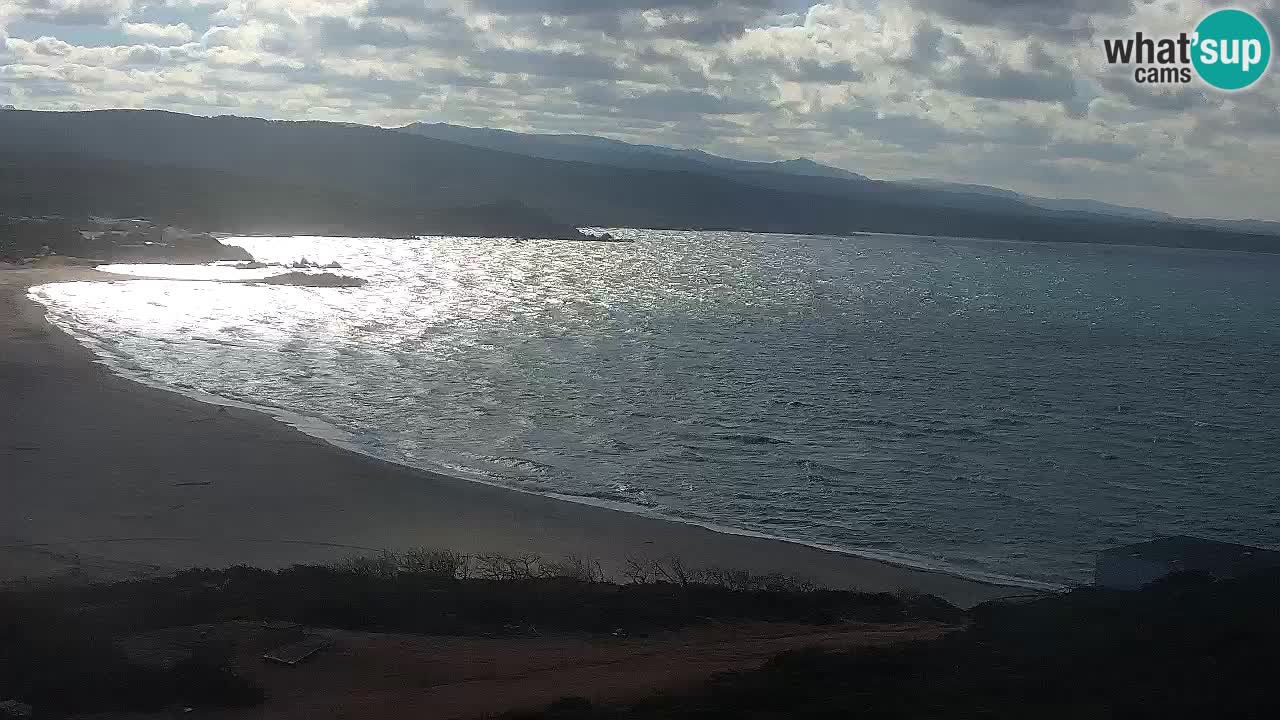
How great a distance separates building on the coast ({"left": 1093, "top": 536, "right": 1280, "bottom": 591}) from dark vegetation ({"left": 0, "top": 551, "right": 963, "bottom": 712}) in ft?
9.92

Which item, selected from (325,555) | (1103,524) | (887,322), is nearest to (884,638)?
(325,555)

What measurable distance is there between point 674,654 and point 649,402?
24.2 meters

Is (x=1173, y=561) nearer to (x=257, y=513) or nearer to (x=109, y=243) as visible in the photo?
(x=257, y=513)

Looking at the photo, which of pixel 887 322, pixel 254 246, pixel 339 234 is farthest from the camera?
pixel 339 234

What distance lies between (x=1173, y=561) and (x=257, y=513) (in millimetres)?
16308

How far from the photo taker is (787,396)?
4031 cm

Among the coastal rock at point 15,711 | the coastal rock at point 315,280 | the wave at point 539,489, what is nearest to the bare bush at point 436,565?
the coastal rock at point 15,711

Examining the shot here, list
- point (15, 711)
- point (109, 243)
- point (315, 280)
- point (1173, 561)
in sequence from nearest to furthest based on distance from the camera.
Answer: point (15, 711) → point (1173, 561) → point (315, 280) → point (109, 243)

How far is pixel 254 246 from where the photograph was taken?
420 ft

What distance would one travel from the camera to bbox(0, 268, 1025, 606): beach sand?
18812 mm

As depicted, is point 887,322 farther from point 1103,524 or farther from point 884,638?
point 884,638

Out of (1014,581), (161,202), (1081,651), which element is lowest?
(1014,581)

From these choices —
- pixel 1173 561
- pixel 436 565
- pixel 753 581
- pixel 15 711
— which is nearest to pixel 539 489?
pixel 753 581

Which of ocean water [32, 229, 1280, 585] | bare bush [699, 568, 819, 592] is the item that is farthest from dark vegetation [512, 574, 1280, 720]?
ocean water [32, 229, 1280, 585]
